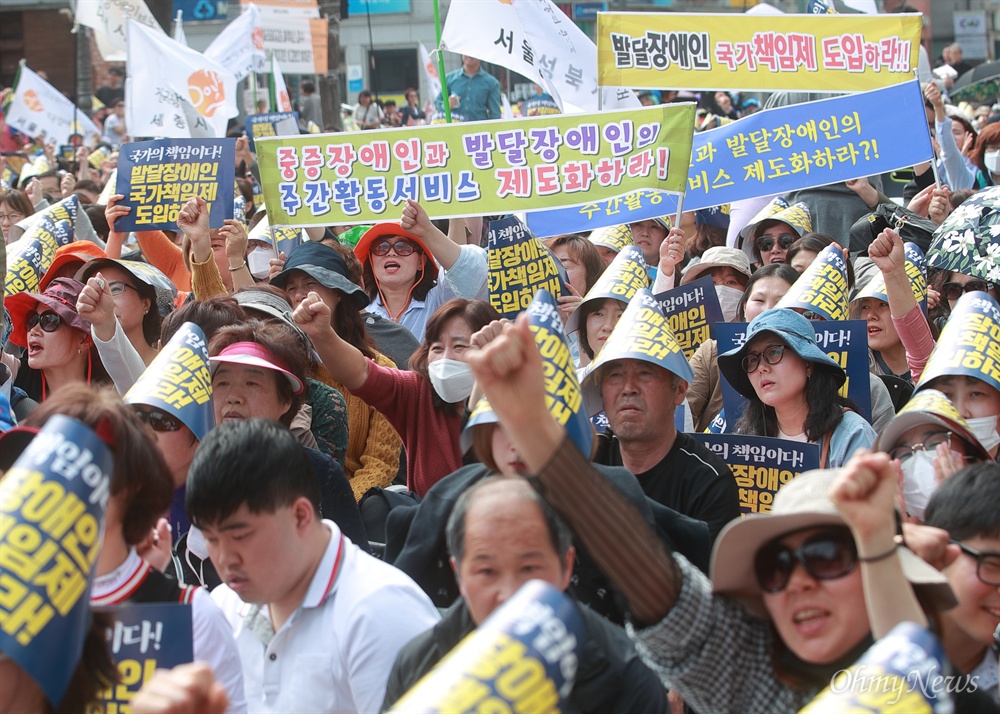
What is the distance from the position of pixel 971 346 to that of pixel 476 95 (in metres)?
9.41

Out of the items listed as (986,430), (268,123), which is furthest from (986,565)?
(268,123)

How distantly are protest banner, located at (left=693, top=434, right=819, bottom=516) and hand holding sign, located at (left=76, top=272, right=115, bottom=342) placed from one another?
230cm

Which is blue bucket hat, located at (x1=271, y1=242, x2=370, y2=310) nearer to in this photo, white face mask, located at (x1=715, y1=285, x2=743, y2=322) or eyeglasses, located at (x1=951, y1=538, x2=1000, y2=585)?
white face mask, located at (x1=715, y1=285, x2=743, y2=322)

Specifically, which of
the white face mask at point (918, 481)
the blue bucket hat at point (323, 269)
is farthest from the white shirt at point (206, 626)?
the blue bucket hat at point (323, 269)

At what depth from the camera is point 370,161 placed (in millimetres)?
6441

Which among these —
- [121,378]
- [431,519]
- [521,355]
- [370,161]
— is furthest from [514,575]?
[370,161]

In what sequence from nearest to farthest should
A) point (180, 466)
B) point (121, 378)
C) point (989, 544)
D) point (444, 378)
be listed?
point (989, 544)
point (180, 466)
point (444, 378)
point (121, 378)

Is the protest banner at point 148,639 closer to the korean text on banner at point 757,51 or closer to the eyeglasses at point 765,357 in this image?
the eyeglasses at point 765,357

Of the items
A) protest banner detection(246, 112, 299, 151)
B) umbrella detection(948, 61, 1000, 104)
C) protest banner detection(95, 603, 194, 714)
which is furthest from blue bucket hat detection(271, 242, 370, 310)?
umbrella detection(948, 61, 1000, 104)

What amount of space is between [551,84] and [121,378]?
440 centimetres

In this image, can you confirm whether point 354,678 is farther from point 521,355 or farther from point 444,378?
point 444,378

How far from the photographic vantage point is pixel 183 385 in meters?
3.77

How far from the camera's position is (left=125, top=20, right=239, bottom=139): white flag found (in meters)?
9.88

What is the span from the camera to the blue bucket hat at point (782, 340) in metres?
4.54
